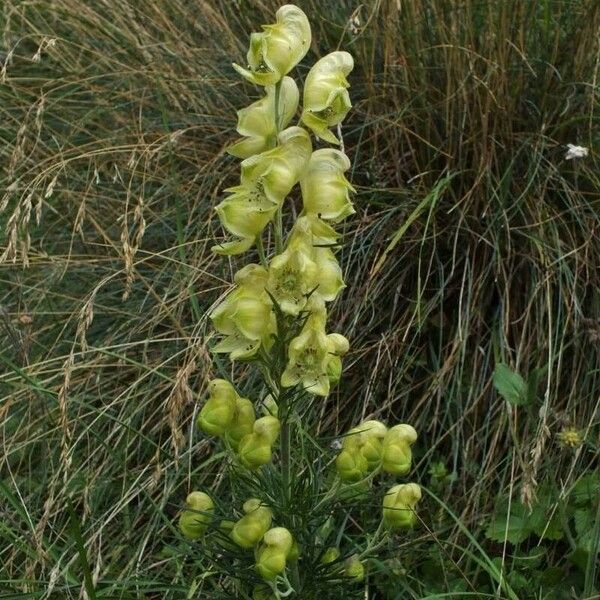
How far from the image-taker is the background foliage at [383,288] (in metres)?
2.24

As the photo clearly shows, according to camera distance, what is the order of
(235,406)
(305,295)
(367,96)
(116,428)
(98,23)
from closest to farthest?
1. (305,295)
2. (235,406)
3. (116,428)
4. (367,96)
5. (98,23)

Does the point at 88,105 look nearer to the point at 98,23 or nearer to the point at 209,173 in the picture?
the point at 98,23

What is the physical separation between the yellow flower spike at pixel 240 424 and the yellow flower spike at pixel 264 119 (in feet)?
1.21

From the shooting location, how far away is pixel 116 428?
2395 millimetres

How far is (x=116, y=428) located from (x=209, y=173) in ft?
2.62

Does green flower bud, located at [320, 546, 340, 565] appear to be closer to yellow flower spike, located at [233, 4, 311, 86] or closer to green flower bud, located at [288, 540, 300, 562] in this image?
green flower bud, located at [288, 540, 300, 562]

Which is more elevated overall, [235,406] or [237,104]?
[235,406]

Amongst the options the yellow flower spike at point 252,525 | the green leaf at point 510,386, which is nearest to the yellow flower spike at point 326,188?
the yellow flower spike at point 252,525

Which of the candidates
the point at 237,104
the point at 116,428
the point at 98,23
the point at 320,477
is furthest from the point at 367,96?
the point at 320,477

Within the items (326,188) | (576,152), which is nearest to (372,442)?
(326,188)

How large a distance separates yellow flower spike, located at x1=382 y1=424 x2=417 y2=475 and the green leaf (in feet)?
2.10

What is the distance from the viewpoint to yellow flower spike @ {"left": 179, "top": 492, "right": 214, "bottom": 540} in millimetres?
1584

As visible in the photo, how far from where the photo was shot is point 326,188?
142 centimetres

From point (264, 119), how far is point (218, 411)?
42cm
